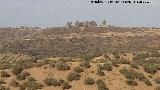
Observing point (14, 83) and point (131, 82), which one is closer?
point (14, 83)

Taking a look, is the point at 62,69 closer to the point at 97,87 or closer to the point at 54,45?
the point at 97,87

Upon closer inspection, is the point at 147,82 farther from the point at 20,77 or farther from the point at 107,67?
the point at 20,77

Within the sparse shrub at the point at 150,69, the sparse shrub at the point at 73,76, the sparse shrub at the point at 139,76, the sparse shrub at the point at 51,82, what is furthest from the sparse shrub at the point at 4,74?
the sparse shrub at the point at 150,69

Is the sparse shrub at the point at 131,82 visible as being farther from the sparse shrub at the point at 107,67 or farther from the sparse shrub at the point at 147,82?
the sparse shrub at the point at 107,67

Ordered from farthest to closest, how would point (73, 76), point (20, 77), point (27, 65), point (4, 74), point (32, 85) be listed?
1. point (27, 65)
2. point (4, 74)
3. point (20, 77)
4. point (73, 76)
5. point (32, 85)

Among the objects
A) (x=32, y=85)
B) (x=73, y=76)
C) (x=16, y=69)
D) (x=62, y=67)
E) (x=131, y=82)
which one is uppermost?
(x=16, y=69)

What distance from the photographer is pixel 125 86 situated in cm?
3759

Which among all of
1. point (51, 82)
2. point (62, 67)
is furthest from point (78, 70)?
point (51, 82)

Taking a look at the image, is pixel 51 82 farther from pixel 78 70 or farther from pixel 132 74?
pixel 132 74

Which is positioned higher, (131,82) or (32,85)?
(32,85)

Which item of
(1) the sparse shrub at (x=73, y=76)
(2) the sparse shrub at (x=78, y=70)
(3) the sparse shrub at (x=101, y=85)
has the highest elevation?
(2) the sparse shrub at (x=78, y=70)

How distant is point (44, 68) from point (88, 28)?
11860cm

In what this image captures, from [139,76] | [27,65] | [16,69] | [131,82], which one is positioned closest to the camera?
[131,82]

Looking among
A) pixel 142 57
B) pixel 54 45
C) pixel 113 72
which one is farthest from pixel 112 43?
pixel 113 72
